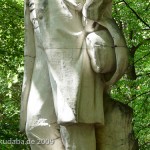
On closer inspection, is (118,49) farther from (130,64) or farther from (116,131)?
(130,64)

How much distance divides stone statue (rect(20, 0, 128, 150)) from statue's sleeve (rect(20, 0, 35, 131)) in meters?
0.07

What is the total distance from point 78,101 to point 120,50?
50cm

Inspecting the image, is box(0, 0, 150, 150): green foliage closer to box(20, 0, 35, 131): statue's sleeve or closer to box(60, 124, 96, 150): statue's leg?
box(20, 0, 35, 131): statue's sleeve

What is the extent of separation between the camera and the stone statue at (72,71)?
139 inches

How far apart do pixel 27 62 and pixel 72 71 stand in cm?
51

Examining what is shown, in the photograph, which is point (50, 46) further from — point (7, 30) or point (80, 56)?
point (7, 30)

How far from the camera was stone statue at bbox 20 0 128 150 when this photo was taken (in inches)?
139

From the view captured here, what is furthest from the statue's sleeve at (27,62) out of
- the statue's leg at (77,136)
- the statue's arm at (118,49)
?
the statue's arm at (118,49)

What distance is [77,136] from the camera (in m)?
3.54

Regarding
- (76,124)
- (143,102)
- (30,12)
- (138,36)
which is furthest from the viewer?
(138,36)

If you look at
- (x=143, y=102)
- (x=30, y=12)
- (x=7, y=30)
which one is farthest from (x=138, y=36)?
(x=30, y=12)

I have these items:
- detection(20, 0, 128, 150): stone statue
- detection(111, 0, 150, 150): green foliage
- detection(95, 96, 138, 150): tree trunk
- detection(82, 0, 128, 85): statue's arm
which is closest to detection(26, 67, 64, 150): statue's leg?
detection(20, 0, 128, 150): stone statue

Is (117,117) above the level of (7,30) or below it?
below

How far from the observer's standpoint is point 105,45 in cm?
359
